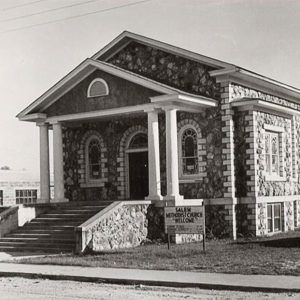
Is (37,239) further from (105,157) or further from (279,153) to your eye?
(279,153)

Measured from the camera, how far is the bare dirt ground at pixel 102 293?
37.8 ft

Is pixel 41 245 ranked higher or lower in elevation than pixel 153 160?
lower

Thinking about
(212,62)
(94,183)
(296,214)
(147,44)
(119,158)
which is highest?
(147,44)

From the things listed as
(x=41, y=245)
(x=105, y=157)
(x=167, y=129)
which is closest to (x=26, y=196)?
(x=105, y=157)

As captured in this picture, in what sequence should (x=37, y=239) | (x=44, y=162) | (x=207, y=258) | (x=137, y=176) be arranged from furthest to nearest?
(x=137, y=176) → (x=44, y=162) → (x=37, y=239) → (x=207, y=258)

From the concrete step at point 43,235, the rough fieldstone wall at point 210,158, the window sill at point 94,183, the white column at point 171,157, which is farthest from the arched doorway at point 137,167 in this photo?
the concrete step at point 43,235

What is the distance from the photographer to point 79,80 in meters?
24.8

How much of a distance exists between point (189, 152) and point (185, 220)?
19.9 feet

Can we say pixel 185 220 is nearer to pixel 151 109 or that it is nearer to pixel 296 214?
pixel 151 109

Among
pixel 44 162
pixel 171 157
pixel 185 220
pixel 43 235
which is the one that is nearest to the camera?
pixel 185 220

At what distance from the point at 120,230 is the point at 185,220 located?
9.85 ft

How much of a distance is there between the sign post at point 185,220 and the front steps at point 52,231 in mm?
3386

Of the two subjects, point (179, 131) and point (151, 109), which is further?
point (179, 131)

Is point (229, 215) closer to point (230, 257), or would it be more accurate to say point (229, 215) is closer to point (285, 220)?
point (285, 220)
